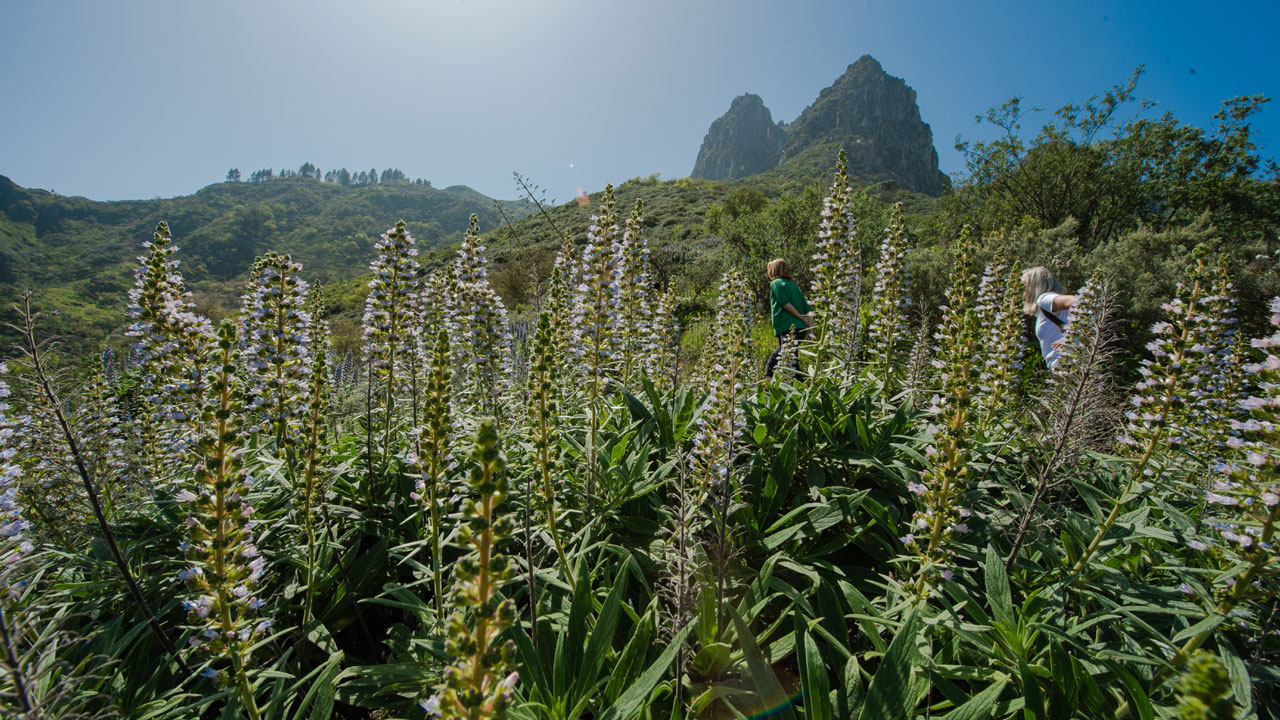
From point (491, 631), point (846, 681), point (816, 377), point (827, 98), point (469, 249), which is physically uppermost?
point (827, 98)

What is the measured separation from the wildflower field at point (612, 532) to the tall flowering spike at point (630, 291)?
0.04m

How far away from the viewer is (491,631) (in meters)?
1.43

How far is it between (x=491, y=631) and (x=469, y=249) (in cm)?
360

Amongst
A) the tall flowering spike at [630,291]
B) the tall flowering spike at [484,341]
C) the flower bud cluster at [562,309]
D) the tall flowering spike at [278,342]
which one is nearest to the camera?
the tall flowering spike at [278,342]

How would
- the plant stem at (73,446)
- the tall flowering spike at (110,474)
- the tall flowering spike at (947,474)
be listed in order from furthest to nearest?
the tall flowering spike at (110,474) < the tall flowering spike at (947,474) < the plant stem at (73,446)

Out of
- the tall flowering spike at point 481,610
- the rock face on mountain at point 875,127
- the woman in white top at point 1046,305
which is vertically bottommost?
the tall flowering spike at point 481,610

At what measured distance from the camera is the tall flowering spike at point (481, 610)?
130 centimetres

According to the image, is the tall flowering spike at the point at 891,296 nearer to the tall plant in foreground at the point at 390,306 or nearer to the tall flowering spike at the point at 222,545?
the tall plant in foreground at the point at 390,306

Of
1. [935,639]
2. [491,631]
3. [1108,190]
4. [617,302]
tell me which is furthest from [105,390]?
[1108,190]

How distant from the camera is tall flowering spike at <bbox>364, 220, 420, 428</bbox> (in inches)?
150

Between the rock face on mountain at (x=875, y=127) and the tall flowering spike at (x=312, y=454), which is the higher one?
the rock face on mountain at (x=875, y=127)

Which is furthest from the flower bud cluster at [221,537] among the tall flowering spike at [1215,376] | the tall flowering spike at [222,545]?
the tall flowering spike at [1215,376]

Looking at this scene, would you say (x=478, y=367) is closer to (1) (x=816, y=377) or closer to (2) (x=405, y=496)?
(2) (x=405, y=496)

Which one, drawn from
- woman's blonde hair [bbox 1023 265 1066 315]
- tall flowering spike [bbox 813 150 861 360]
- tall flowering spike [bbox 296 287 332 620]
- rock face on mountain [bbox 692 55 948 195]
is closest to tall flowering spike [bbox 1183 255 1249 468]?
tall flowering spike [bbox 813 150 861 360]
